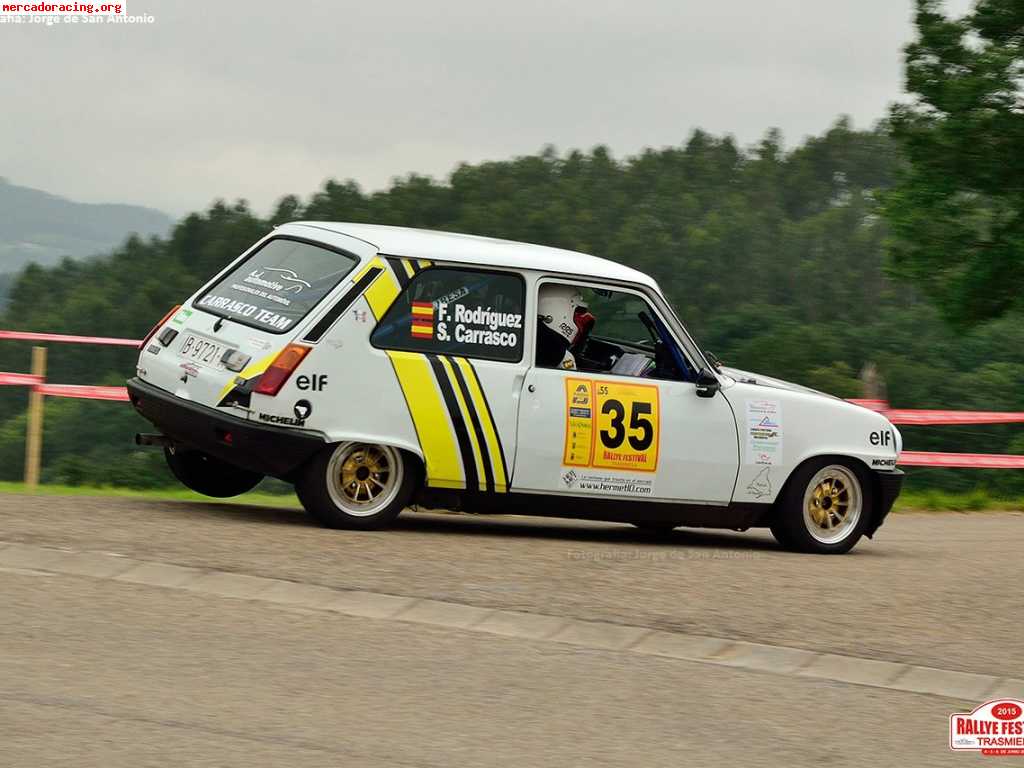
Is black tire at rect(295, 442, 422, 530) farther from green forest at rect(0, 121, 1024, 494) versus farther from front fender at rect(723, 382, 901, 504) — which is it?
green forest at rect(0, 121, 1024, 494)

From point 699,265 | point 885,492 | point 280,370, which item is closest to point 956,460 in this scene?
point 885,492

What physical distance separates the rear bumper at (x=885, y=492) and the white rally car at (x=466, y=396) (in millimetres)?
326

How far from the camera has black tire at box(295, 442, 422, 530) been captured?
937cm

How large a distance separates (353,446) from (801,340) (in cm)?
4911

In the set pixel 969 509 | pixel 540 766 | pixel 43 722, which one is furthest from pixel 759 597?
pixel 969 509

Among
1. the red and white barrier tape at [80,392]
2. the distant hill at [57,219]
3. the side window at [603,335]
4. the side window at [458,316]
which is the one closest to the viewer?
the side window at [458,316]

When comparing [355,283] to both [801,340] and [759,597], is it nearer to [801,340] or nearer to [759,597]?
[759,597]

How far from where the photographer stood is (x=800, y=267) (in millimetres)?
79375

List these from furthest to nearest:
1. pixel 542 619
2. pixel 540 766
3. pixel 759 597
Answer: pixel 759 597, pixel 542 619, pixel 540 766

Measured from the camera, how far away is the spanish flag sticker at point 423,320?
379 inches

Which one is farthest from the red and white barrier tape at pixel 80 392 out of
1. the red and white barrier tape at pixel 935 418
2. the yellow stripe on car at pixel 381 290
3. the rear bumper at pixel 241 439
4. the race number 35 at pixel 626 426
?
the red and white barrier tape at pixel 935 418

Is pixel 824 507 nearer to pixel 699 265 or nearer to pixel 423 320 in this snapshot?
pixel 423 320

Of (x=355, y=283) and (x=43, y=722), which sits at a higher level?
(x=355, y=283)

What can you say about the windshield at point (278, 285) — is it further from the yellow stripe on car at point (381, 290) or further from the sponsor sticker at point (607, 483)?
the sponsor sticker at point (607, 483)
